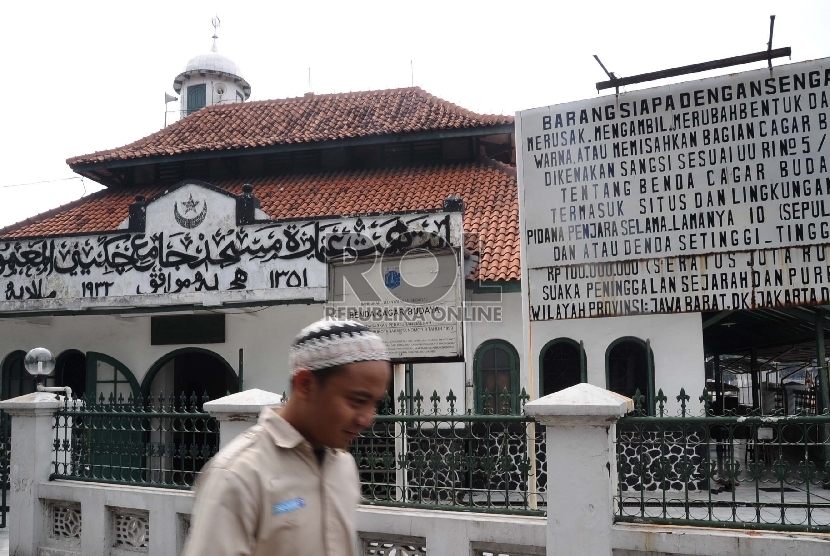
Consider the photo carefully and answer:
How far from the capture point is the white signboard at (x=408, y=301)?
809 centimetres

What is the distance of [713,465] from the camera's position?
15.7 ft

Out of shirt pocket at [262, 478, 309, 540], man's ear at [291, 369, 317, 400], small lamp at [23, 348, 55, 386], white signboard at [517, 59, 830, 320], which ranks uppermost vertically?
white signboard at [517, 59, 830, 320]

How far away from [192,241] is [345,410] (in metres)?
10.6

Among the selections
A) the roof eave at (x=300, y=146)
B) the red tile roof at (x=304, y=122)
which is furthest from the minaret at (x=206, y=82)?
the roof eave at (x=300, y=146)

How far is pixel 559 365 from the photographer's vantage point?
11547 millimetres

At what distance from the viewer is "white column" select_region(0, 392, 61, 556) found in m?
7.23

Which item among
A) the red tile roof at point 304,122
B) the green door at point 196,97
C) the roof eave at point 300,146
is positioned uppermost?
the green door at point 196,97

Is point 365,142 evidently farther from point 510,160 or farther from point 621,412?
point 621,412

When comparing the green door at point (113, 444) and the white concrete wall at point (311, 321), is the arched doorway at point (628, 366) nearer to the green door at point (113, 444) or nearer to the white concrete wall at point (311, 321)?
the white concrete wall at point (311, 321)

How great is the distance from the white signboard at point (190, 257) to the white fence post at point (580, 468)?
238 inches

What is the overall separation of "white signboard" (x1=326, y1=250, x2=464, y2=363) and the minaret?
55.1ft

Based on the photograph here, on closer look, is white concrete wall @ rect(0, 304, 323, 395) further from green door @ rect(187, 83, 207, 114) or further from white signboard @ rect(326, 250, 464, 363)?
green door @ rect(187, 83, 207, 114)

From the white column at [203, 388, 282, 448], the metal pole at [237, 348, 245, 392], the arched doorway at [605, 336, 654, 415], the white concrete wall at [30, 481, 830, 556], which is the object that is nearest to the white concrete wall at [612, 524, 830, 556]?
the white concrete wall at [30, 481, 830, 556]

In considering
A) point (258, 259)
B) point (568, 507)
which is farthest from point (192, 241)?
point (568, 507)
